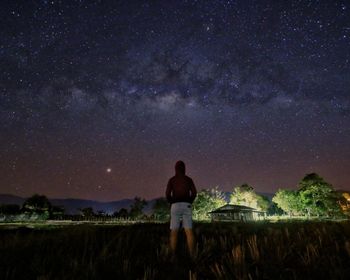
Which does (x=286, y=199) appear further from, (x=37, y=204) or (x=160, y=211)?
(x=37, y=204)

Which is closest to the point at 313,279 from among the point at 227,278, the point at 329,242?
the point at 227,278

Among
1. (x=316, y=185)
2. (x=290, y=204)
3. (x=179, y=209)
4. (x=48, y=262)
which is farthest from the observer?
(x=290, y=204)

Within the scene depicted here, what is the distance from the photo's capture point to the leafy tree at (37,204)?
263 ft

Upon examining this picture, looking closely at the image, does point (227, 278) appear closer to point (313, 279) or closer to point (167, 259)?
point (313, 279)

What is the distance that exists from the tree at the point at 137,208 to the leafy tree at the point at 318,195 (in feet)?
154

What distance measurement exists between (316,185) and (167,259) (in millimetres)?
61385

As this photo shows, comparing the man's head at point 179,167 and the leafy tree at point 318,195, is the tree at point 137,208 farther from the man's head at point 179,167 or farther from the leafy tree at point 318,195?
the man's head at point 179,167

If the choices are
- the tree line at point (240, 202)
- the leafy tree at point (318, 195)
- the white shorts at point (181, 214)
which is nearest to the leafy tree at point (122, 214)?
the tree line at point (240, 202)

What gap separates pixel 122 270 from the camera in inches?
156

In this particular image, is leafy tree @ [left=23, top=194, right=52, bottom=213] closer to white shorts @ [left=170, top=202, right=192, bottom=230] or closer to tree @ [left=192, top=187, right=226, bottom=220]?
tree @ [left=192, top=187, right=226, bottom=220]

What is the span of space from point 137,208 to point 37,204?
27.9 meters

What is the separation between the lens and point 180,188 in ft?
23.5

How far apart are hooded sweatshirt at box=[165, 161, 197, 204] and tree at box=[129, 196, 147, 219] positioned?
8334 cm

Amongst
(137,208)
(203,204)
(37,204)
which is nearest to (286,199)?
(203,204)
